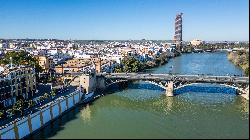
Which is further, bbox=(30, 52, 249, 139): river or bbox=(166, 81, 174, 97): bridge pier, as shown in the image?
bbox=(166, 81, 174, 97): bridge pier

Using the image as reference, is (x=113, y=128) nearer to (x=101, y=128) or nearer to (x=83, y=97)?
(x=101, y=128)

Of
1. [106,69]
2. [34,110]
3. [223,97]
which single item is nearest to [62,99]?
[34,110]

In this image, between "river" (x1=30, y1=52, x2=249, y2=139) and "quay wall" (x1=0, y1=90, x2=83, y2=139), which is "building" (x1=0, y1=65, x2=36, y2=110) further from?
"river" (x1=30, y1=52, x2=249, y2=139)

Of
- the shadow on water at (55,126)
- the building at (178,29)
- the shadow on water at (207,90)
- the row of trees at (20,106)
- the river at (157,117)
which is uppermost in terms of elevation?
the building at (178,29)

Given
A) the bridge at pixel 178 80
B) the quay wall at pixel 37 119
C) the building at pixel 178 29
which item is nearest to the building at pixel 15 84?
the quay wall at pixel 37 119

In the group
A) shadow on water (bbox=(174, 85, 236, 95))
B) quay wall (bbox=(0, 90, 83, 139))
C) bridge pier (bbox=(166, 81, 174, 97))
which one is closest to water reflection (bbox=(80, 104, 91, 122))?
quay wall (bbox=(0, 90, 83, 139))

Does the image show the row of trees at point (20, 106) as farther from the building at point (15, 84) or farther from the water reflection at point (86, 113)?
the water reflection at point (86, 113)
